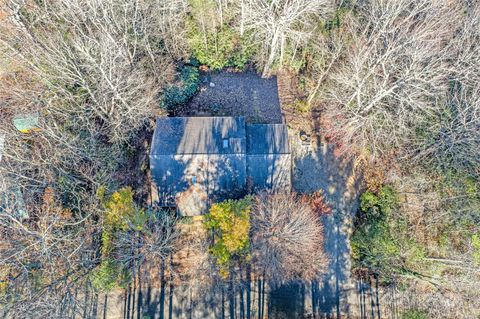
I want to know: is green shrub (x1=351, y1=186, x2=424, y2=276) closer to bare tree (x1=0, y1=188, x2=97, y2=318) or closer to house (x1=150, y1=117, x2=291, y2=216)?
house (x1=150, y1=117, x2=291, y2=216)

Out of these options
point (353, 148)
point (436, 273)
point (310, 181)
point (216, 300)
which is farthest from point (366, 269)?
point (216, 300)

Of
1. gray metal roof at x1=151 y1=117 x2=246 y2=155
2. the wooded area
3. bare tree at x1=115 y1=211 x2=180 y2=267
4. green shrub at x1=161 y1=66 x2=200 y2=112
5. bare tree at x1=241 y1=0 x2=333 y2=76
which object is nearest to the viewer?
the wooded area

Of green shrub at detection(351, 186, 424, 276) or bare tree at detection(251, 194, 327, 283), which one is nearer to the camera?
bare tree at detection(251, 194, 327, 283)

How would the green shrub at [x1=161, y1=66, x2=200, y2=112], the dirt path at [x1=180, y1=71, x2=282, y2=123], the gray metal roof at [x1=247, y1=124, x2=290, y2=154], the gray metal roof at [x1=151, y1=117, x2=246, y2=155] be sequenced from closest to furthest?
1. the gray metal roof at [x1=151, y1=117, x2=246, y2=155]
2. the gray metal roof at [x1=247, y1=124, x2=290, y2=154]
3. the green shrub at [x1=161, y1=66, x2=200, y2=112]
4. the dirt path at [x1=180, y1=71, x2=282, y2=123]

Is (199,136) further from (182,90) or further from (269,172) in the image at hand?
(269,172)

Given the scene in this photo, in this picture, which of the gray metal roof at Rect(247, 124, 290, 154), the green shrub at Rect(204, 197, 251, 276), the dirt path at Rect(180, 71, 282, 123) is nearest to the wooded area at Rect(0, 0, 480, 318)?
the green shrub at Rect(204, 197, 251, 276)

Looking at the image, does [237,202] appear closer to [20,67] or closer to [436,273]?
[436,273]

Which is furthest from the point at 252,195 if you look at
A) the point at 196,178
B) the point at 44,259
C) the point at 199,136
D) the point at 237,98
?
the point at 44,259
